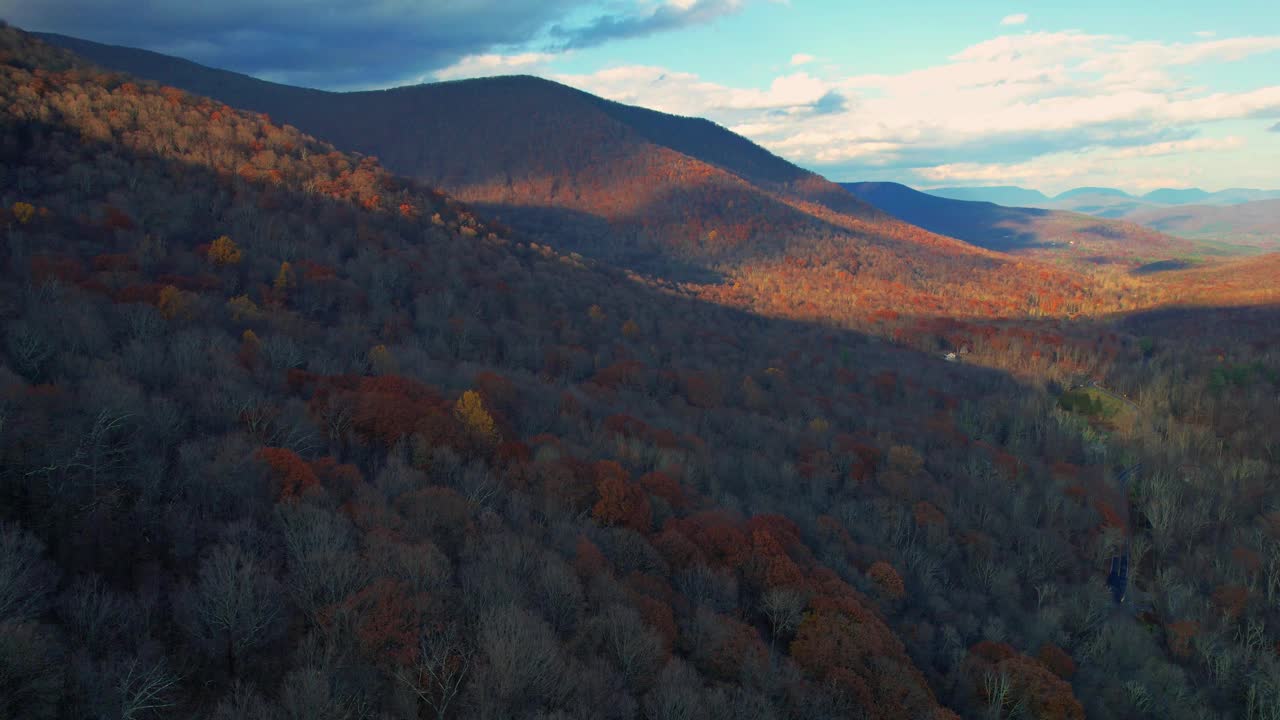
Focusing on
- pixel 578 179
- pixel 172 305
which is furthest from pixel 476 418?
pixel 578 179

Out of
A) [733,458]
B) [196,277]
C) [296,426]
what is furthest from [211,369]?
[733,458]

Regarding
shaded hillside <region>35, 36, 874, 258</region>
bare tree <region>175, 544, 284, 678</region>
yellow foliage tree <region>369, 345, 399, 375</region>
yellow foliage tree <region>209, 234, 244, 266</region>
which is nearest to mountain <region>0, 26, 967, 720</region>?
bare tree <region>175, 544, 284, 678</region>

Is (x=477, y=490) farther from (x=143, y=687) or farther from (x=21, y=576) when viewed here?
(x=143, y=687)

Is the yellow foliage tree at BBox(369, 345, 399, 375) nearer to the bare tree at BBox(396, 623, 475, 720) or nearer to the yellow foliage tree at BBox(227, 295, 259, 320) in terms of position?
the yellow foliage tree at BBox(227, 295, 259, 320)

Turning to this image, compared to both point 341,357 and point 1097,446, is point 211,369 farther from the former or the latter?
point 1097,446

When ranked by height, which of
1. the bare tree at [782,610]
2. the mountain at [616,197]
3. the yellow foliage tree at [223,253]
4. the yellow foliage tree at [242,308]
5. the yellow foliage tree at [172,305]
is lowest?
the bare tree at [782,610]

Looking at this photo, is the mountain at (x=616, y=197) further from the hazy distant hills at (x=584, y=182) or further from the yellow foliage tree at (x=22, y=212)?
the yellow foliage tree at (x=22, y=212)

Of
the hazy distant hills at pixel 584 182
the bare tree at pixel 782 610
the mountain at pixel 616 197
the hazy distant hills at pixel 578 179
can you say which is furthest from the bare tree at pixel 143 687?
the hazy distant hills at pixel 584 182
